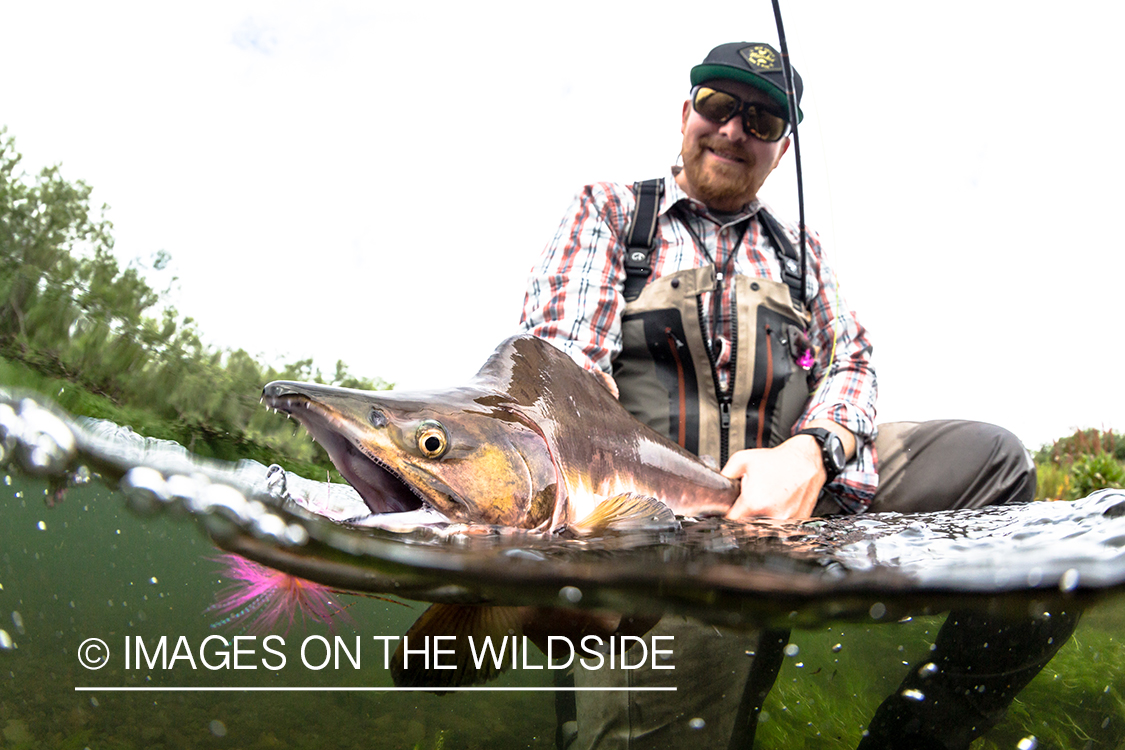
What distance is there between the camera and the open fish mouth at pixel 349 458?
1128 mm

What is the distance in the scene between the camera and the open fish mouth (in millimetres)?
1128

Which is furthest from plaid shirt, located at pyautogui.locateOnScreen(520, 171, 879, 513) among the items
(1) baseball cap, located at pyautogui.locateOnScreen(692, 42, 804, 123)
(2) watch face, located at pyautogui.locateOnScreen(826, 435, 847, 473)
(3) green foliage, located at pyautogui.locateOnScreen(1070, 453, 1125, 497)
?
(3) green foliage, located at pyautogui.locateOnScreen(1070, 453, 1125, 497)

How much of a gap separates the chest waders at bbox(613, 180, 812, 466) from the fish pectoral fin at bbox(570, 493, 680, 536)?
3.76 feet

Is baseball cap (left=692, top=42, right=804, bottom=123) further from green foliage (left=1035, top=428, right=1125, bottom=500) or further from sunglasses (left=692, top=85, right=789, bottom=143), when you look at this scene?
Result: green foliage (left=1035, top=428, right=1125, bottom=500)

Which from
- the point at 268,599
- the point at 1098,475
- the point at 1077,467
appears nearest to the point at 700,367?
the point at 268,599

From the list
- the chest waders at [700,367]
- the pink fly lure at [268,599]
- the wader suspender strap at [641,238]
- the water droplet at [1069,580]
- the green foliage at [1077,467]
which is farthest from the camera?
the green foliage at [1077,467]

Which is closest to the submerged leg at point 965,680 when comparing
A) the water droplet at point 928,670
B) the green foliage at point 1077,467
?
the water droplet at point 928,670

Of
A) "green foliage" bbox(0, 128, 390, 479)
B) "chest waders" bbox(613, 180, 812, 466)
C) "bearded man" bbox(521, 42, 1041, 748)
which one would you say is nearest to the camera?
"green foliage" bbox(0, 128, 390, 479)

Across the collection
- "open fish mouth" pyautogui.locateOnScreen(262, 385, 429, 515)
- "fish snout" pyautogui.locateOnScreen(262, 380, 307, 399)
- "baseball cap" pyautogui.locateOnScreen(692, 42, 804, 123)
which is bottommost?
"open fish mouth" pyautogui.locateOnScreen(262, 385, 429, 515)

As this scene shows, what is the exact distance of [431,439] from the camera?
122 cm

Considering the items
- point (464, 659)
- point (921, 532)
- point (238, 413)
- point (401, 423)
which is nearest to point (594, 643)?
point (464, 659)

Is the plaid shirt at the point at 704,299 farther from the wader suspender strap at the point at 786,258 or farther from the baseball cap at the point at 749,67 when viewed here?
the baseball cap at the point at 749,67

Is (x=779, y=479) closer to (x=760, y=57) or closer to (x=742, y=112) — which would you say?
(x=742, y=112)

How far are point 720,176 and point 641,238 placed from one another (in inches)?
21.6
